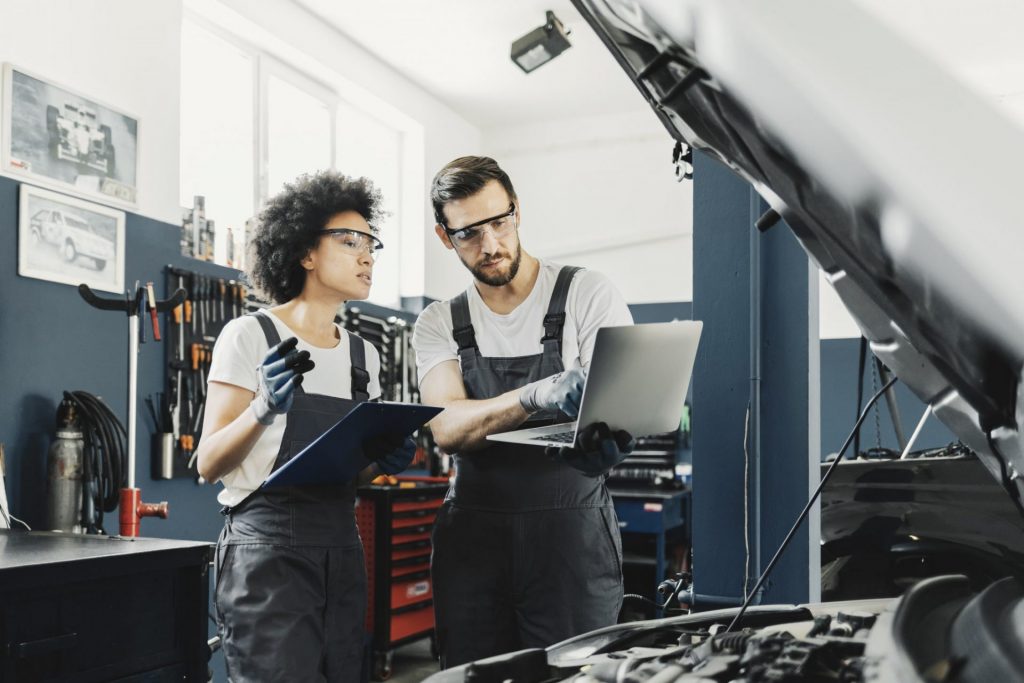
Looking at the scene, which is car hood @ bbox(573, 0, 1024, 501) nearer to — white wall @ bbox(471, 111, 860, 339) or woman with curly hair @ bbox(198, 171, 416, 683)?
woman with curly hair @ bbox(198, 171, 416, 683)

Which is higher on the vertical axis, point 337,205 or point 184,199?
point 184,199

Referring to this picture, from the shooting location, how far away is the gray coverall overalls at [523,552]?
5.54 ft

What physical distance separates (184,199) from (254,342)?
94.7 inches

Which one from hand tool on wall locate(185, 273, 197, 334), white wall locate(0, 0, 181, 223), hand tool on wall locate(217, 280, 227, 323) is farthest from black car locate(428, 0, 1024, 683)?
hand tool on wall locate(217, 280, 227, 323)

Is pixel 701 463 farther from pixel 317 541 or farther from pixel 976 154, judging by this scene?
pixel 976 154

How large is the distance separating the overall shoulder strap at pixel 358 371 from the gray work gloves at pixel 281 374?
1.09 feet

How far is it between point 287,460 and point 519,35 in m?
3.87

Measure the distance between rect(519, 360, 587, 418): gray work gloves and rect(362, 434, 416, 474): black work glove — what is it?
0.34 m

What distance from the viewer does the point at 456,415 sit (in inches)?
70.7

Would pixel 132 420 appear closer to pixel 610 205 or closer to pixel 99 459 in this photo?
pixel 99 459

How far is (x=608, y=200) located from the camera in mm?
6496

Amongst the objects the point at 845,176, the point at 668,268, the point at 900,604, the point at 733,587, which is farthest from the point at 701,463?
the point at 668,268

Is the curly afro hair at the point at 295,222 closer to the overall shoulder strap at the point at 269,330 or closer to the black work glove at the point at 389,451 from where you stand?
the overall shoulder strap at the point at 269,330

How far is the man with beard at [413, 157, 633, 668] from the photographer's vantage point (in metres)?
1.69
